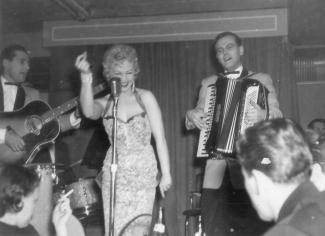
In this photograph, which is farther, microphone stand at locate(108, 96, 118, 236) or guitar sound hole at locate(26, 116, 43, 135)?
guitar sound hole at locate(26, 116, 43, 135)

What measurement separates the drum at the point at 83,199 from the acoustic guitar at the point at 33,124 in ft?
1.67

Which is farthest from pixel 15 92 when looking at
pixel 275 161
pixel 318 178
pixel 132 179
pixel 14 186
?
pixel 275 161

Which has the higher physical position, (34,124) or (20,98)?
(20,98)

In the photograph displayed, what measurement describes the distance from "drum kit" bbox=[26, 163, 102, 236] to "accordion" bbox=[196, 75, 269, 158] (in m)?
1.13

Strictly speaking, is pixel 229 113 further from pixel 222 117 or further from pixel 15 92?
pixel 15 92

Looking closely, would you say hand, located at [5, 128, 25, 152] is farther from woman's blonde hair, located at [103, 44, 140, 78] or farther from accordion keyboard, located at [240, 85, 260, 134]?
accordion keyboard, located at [240, 85, 260, 134]

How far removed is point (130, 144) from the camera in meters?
3.54

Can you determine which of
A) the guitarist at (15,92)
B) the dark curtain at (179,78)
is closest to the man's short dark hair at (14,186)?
the guitarist at (15,92)

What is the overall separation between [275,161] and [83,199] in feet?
10.6

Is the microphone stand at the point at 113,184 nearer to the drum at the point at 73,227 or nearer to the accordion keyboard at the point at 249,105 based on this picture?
the drum at the point at 73,227

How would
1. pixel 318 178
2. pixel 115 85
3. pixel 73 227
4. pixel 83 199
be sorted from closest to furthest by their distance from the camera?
1. pixel 318 178
2. pixel 73 227
3. pixel 115 85
4. pixel 83 199

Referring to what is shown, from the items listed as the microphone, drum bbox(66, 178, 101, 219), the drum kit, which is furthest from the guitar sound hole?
the microphone

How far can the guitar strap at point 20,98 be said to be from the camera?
17.3 feet

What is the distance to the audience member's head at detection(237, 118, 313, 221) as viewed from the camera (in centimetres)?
180
